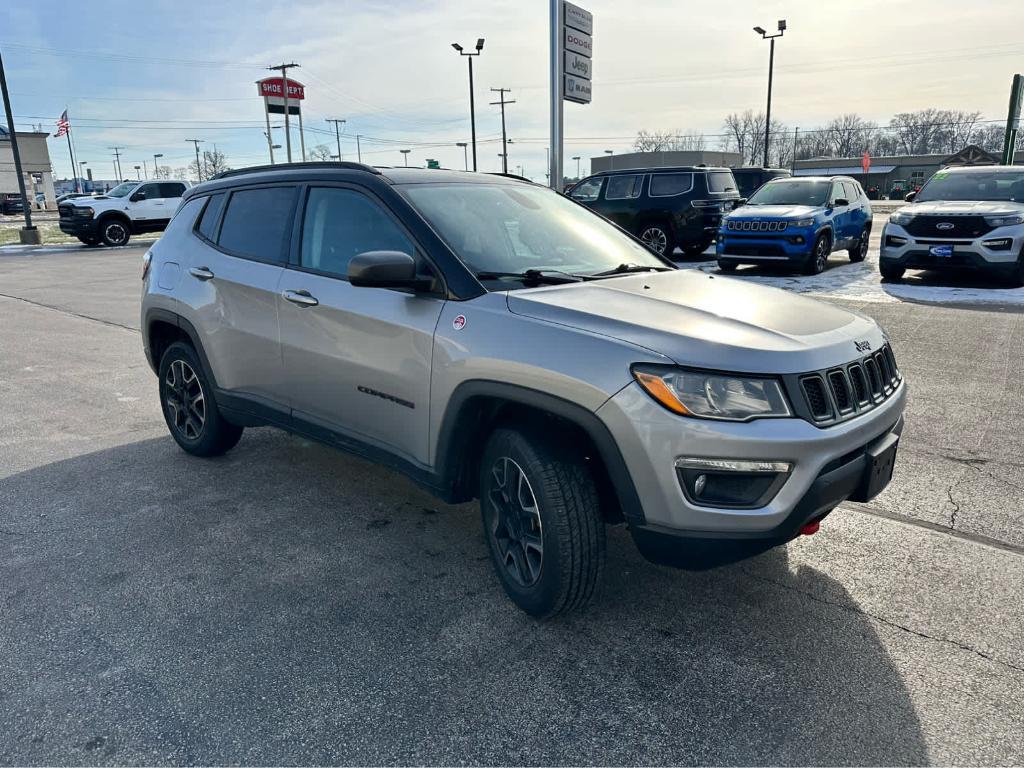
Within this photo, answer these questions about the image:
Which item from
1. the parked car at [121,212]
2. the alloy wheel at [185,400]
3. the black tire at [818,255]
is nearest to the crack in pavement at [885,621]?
the alloy wheel at [185,400]

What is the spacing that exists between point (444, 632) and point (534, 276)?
1482 mm

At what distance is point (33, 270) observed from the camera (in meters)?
18.2

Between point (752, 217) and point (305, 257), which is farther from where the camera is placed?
point (752, 217)

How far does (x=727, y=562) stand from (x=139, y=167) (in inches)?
6885

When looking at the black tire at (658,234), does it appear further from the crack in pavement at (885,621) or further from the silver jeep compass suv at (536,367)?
the crack in pavement at (885,621)

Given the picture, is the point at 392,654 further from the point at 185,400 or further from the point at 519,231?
the point at 185,400

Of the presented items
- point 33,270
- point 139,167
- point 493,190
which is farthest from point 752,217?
point 139,167

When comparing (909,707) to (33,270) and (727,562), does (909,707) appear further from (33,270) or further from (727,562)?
(33,270)

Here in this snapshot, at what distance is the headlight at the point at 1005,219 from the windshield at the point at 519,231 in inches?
350

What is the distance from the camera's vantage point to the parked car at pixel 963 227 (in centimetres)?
1063

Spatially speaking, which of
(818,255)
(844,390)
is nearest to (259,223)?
(844,390)


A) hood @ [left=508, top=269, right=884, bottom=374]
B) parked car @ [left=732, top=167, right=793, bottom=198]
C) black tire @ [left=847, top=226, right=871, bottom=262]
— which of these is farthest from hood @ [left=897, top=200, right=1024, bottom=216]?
parked car @ [left=732, top=167, right=793, bottom=198]

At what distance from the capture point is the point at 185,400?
483cm

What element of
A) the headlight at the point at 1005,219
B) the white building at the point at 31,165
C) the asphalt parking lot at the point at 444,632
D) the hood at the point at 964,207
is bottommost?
the asphalt parking lot at the point at 444,632
